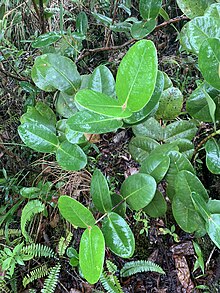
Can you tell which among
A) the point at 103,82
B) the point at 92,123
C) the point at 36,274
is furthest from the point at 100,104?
the point at 36,274

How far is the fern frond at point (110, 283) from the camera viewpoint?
111 cm

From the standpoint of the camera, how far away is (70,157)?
64cm

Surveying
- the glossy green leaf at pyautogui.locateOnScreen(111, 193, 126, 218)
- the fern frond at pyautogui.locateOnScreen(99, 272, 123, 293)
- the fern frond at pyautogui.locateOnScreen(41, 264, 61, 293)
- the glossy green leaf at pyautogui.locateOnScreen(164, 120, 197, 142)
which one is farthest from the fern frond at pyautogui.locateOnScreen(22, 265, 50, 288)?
the glossy green leaf at pyautogui.locateOnScreen(164, 120, 197, 142)

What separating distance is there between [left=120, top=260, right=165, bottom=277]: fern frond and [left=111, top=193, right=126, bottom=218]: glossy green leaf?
1.76 feet

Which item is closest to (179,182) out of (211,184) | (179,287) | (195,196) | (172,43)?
(195,196)

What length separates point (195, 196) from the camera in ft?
1.84

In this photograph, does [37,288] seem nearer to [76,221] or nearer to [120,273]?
[120,273]

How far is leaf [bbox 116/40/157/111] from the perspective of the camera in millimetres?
470

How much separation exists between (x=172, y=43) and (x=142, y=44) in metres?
1.36

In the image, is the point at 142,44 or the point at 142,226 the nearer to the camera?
the point at 142,44

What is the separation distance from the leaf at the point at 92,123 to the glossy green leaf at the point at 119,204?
196 mm

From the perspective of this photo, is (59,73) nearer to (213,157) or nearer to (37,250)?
(213,157)

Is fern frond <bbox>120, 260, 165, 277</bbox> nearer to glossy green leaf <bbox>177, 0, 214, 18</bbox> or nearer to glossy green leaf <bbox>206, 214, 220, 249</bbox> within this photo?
glossy green leaf <bbox>206, 214, 220, 249</bbox>

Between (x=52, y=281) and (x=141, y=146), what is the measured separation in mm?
722
